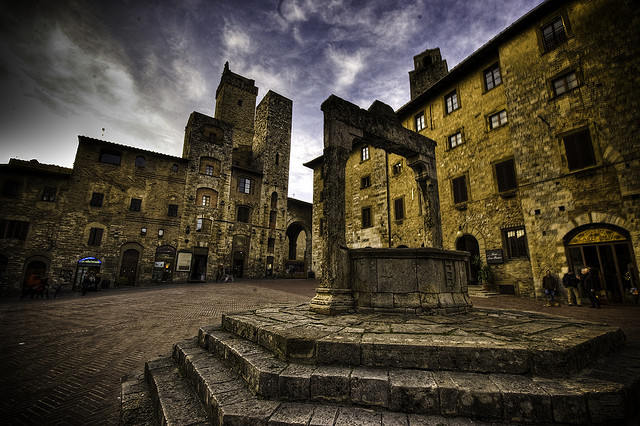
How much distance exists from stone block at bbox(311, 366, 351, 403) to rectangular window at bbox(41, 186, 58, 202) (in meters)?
24.4

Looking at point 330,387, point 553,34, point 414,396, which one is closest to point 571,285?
point 553,34

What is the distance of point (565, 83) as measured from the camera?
10.9 meters

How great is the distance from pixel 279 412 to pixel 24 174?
24.9 meters

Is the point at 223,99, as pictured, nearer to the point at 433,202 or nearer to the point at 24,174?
the point at 24,174

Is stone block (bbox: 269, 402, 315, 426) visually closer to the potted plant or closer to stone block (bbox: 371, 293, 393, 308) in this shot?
stone block (bbox: 371, 293, 393, 308)

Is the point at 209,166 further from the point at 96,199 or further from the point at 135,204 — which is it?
the point at 96,199

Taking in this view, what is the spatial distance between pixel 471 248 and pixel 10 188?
1126 inches

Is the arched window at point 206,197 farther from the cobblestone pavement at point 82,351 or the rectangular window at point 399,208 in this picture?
the rectangular window at point 399,208

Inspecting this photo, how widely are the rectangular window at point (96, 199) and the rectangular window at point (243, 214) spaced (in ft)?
32.8

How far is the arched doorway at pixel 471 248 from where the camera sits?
13422mm

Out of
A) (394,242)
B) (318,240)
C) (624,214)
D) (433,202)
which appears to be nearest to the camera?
(433,202)

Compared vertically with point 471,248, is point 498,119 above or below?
above

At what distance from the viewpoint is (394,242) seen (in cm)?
1720

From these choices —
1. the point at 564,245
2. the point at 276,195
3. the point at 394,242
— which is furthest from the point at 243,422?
the point at 276,195
